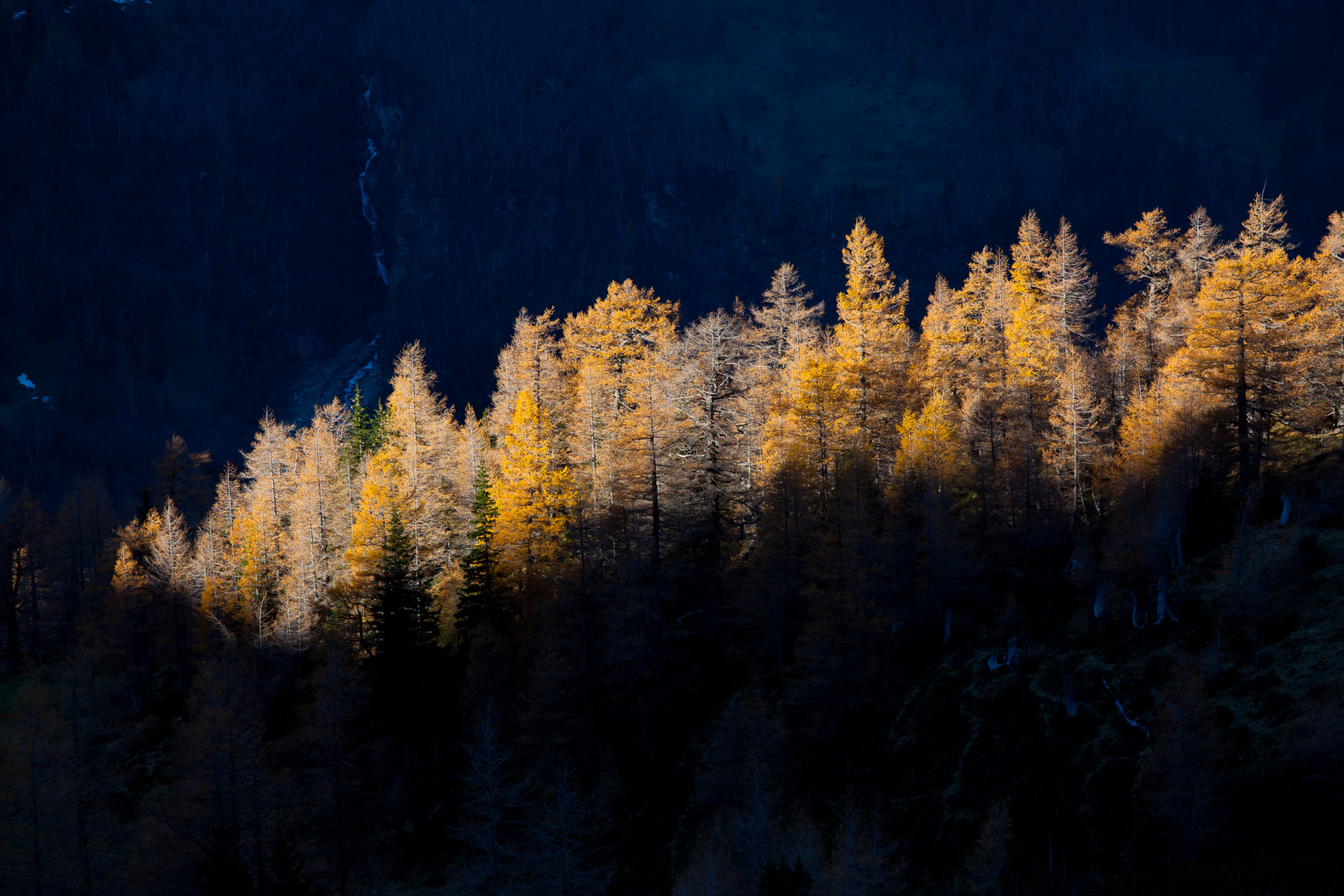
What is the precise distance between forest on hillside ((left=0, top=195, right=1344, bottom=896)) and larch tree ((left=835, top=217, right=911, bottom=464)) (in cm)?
26

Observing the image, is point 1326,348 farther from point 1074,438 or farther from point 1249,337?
point 1074,438

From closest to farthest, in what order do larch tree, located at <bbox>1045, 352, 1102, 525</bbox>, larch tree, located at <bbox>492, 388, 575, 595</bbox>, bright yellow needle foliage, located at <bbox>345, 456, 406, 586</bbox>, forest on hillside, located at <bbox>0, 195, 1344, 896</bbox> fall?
forest on hillside, located at <bbox>0, 195, 1344, 896</bbox>, larch tree, located at <bbox>1045, 352, 1102, 525</bbox>, larch tree, located at <bbox>492, 388, 575, 595</bbox>, bright yellow needle foliage, located at <bbox>345, 456, 406, 586</bbox>

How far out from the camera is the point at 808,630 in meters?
37.3

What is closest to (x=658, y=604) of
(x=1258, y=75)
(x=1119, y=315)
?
(x=1119, y=315)

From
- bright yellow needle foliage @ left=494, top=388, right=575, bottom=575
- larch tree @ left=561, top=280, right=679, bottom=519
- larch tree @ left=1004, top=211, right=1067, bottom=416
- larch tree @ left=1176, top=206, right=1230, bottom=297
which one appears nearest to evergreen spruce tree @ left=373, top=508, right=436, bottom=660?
bright yellow needle foliage @ left=494, top=388, right=575, bottom=575

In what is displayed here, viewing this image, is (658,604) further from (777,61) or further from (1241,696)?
(777,61)

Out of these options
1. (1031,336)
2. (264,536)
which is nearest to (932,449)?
(1031,336)

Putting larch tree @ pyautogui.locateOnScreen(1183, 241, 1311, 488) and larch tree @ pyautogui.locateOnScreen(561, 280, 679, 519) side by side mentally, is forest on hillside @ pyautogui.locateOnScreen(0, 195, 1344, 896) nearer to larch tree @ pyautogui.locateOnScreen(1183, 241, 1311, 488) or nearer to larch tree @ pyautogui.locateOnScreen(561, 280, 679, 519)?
larch tree @ pyautogui.locateOnScreen(1183, 241, 1311, 488)

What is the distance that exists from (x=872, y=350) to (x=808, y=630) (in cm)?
1692

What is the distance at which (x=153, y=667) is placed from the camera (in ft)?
225

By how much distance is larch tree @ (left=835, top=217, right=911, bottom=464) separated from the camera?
46469mm

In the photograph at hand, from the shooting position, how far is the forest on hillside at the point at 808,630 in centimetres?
2817

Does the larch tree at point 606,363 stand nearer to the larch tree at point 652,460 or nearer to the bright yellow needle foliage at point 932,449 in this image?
the larch tree at point 652,460

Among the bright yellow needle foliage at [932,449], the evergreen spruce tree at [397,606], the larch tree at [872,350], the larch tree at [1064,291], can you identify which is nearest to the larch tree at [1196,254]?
the larch tree at [1064,291]
